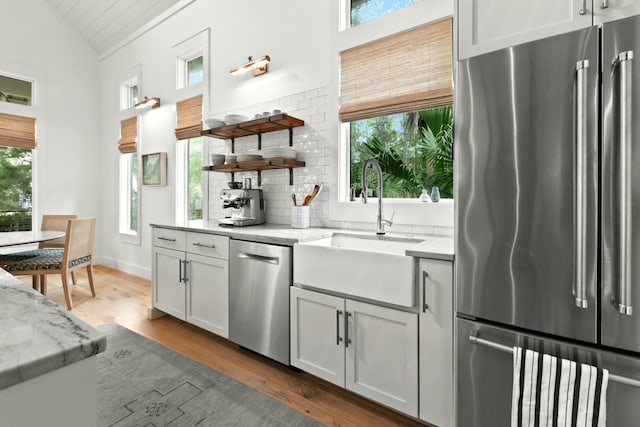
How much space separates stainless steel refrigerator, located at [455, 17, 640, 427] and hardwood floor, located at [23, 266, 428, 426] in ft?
2.09

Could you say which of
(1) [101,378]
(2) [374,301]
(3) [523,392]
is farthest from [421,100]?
(1) [101,378]

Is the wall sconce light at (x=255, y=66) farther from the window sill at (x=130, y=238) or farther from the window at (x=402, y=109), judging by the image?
the window sill at (x=130, y=238)

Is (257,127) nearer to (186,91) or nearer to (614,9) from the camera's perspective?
(186,91)

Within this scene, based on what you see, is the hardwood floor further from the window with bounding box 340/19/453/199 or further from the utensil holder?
the window with bounding box 340/19/453/199

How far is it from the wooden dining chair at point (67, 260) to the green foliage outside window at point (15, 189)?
5.74 feet

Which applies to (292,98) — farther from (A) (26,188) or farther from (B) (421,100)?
(A) (26,188)

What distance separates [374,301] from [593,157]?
1094 millimetres

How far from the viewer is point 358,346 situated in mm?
1787

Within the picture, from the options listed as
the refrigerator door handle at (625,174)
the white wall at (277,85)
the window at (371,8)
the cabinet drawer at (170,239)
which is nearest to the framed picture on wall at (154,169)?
the white wall at (277,85)

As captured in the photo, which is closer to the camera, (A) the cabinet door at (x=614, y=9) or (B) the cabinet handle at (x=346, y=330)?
(A) the cabinet door at (x=614, y=9)

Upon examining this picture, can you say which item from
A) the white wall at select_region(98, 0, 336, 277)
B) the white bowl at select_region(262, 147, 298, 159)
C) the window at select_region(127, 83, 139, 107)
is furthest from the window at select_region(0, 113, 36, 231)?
the white bowl at select_region(262, 147, 298, 159)

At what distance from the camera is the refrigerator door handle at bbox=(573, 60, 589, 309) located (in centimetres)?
112

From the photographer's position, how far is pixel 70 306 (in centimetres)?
348

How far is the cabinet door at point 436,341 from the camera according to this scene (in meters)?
1.51
